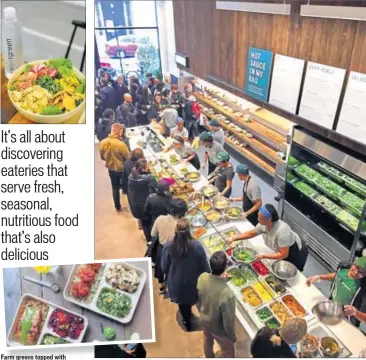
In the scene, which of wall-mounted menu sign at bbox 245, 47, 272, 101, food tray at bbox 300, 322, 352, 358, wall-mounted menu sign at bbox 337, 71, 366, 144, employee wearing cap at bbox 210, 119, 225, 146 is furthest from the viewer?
employee wearing cap at bbox 210, 119, 225, 146

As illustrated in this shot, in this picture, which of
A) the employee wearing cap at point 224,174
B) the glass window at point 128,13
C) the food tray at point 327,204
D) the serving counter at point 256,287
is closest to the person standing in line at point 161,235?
the serving counter at point 256,287

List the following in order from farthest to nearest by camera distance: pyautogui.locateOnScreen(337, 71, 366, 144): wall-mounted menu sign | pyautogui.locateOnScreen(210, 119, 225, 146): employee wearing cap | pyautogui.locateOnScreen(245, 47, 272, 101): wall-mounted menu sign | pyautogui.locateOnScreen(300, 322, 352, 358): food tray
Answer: pyautogui.locateOnScreen(210, 119, 225, 146): employee wearing cap
pyautogui.locateOnScreen(245, 47, 272, 101): wall-mounted menu sign
pyautogui.locateOnScreen(300, 322, 352, 358): food tray
pyautogui.locateOnScreen(337, 71, 366, 144): wall-mounted menu sign

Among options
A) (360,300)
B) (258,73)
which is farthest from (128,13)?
(360,300)

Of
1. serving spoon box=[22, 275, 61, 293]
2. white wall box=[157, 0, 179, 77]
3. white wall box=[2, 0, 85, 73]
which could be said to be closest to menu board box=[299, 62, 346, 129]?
white wall box=[157, 0, 179, 77]

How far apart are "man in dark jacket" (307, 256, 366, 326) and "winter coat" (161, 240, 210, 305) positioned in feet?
1.95

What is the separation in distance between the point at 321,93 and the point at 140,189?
99 centimetres

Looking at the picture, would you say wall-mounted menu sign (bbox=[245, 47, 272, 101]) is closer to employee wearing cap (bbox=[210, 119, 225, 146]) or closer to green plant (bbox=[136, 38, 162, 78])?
employee wearing cap (bbox=[210, 119, 225, 146])

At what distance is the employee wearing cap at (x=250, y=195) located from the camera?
5.36 ft

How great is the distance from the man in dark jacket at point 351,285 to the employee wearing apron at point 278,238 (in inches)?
6.3

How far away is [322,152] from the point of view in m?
1.58

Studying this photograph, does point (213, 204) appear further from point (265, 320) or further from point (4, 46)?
point (4, 46)

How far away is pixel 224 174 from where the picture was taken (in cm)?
171

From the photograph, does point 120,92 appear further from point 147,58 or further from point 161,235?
point 161,235

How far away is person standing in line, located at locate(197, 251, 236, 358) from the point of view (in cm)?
159
